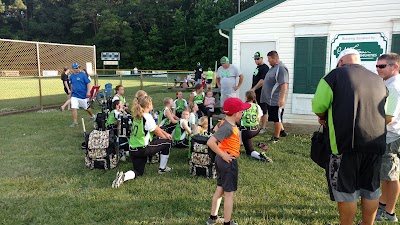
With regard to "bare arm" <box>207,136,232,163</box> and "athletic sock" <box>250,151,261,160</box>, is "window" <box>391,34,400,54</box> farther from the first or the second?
"bare arm" <box>207,136,232,163</box>

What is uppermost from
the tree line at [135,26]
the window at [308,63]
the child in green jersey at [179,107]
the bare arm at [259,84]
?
the tree line at [135,26]

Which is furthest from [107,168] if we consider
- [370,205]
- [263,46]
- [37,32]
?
[37,32]

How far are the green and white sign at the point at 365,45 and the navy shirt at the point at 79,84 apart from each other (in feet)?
21.1

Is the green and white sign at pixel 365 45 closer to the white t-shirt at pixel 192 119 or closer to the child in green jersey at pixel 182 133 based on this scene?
the white t-shirt at pixel 192 119

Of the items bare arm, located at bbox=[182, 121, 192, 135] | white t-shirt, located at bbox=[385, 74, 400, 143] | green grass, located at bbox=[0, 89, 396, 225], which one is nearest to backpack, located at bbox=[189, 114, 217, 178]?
green grass, located at bbox=[0, 89, 396, 225]

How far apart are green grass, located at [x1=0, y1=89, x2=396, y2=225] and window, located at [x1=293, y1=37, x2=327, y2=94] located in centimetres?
237

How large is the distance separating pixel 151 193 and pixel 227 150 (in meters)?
1.47

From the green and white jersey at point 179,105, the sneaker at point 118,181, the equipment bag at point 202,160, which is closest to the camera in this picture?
the sneaker at point 118,181

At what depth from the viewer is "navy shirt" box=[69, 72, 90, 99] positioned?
8469 mm

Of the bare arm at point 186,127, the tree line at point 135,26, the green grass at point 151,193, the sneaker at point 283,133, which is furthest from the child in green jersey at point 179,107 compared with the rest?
the tree line at point 135,26

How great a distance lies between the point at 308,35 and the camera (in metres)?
7.77

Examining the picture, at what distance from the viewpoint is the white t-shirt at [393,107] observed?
2996 millimetres

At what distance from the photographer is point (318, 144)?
2.97m

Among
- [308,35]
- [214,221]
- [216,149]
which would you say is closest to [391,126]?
[216,149]
